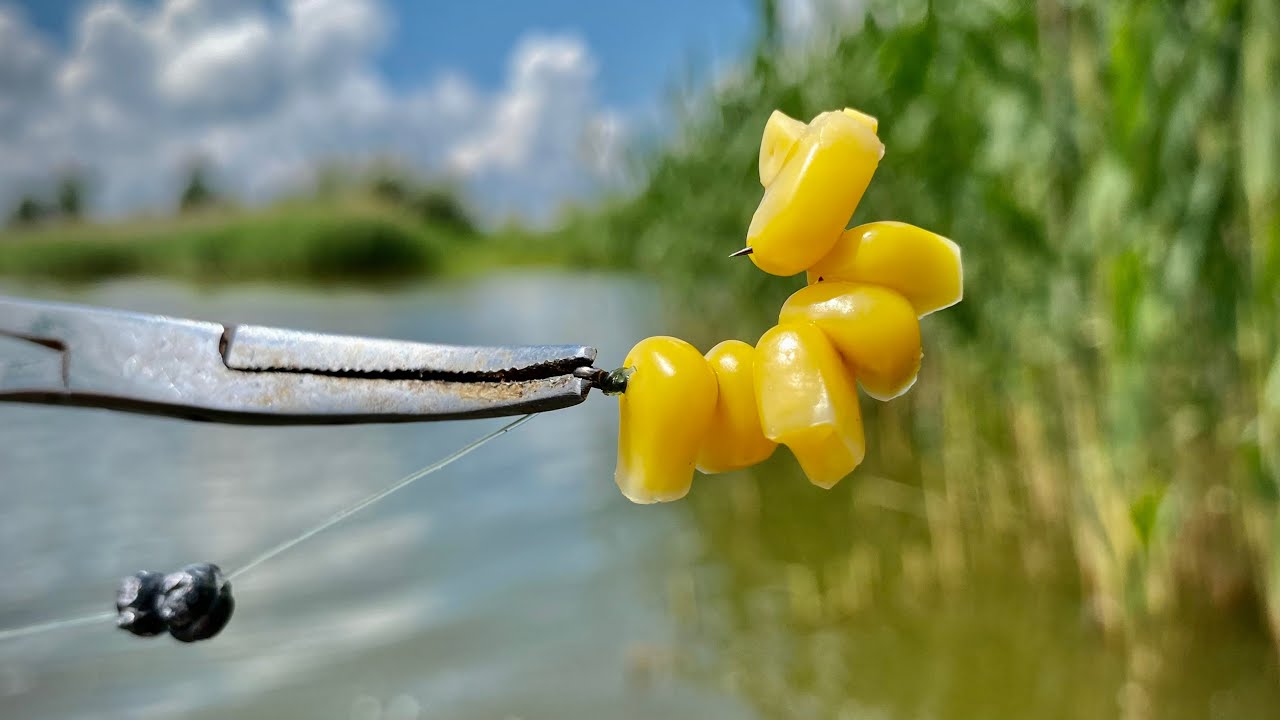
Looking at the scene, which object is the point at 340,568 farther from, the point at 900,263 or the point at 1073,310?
the point at 900,263

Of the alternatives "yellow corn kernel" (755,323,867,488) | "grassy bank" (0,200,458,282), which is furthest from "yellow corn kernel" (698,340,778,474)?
"grassy bank" (0,200,458,282)

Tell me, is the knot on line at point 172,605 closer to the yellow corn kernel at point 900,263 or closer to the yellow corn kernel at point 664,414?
the yellow corn kernel at point 664,414

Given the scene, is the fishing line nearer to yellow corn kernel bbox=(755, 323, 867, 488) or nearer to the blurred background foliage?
yellow corn kernel bbox=(755, 323, 867, 488)

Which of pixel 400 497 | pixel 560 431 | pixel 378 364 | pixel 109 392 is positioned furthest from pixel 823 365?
pixel 560 431

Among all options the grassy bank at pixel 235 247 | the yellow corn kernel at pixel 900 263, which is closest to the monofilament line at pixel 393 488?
the yellow corn kernel at pixel 900 263

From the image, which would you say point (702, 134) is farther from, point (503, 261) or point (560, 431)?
point (503, 261)

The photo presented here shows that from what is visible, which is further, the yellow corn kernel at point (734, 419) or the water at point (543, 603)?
the water at point (543, 603)
